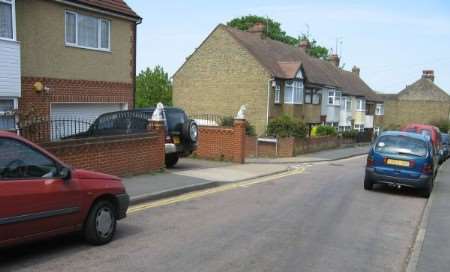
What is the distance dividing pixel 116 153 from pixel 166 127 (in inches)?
118

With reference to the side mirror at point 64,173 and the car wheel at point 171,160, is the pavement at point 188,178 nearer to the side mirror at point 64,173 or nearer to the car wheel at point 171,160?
the car wheel at point 171,160

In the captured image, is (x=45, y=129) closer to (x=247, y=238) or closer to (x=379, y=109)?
(x=247, y=238)

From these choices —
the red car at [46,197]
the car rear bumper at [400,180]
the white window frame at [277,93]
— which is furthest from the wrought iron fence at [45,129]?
the white window frame at [277,93]

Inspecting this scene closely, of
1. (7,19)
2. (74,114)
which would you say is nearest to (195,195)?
(74,114)

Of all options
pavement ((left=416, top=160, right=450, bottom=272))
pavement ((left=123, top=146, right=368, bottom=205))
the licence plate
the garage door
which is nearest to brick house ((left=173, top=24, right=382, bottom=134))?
pavement ((left=123, top=146, right=368, bottom=205))

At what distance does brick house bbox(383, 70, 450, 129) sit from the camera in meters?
68.6

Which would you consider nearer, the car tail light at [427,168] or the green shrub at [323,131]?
the car tail light at [427,168]

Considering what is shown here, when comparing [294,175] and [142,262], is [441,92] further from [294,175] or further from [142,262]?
[142,262]

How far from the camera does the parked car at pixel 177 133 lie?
15.2 meters

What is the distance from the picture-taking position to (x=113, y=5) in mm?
17516

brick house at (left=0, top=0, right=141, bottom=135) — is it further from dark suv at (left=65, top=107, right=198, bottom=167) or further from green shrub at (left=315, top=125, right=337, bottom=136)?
green shrub at (left=315, top=125, right=337, bottom=136)

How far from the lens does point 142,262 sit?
6.12m

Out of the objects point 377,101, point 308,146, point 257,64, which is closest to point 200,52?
point 257,64

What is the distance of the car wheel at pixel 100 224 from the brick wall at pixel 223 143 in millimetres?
Result: 12802
